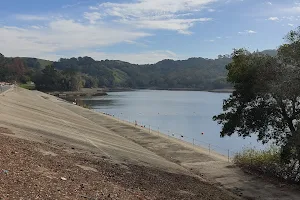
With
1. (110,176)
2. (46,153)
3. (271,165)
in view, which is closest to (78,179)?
(110,176)

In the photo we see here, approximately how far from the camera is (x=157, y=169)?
2295 centimetres

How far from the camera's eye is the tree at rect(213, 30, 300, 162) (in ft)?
68.1

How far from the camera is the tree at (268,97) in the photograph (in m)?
20.8

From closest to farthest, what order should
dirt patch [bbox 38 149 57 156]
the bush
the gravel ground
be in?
1. the gravel ground
2. dirt patch [bbox 38 149 57 156]
3. the bush

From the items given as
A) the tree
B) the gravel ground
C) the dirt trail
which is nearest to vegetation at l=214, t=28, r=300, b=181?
the tree

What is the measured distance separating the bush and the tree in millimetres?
1425

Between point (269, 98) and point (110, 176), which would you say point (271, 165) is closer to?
point (269, 98)

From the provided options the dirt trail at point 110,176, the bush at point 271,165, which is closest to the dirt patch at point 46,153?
the dirt trail at point 110,176

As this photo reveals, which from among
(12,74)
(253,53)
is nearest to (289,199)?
(253,53)

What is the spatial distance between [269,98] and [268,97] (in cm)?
15

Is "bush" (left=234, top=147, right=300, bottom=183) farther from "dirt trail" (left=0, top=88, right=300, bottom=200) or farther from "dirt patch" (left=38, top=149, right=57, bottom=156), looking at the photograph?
"dirt patch" (left=38, top=149, right=57, bottom=156)

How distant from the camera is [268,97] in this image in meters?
23.0

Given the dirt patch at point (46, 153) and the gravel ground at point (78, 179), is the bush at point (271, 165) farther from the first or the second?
the dirt patch at point (46, 153)

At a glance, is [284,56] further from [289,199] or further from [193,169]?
[193,169]
